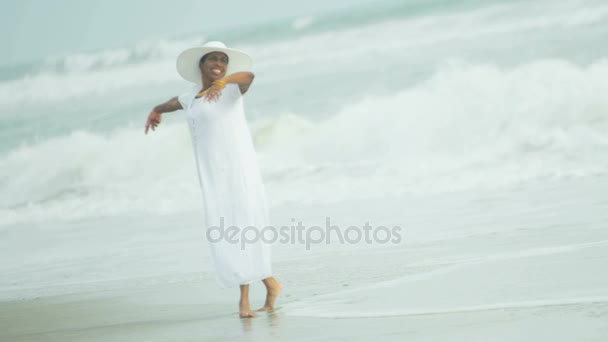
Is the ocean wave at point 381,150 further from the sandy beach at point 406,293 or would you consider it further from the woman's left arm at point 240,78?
the woman's left arm at point 240,78

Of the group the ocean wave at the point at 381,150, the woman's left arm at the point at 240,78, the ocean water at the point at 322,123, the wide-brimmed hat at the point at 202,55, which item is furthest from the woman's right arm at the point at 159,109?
the ocean wave at the point at 381,150

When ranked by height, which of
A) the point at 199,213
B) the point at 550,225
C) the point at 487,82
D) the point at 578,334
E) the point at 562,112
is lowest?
the point at 578,334

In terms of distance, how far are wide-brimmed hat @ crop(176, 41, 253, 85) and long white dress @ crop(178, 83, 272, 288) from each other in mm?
200

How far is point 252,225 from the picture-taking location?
14.8ft

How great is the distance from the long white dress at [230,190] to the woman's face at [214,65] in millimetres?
144

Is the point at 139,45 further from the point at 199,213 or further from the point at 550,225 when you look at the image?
the point at 550,225

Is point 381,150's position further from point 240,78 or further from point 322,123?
point 240,78

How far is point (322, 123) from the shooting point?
49.6 ft

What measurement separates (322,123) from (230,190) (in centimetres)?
1066

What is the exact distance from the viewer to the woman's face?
458 centimetres

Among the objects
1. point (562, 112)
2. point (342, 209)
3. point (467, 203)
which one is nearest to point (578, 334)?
point (467, 203)

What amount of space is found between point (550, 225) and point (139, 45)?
49.0 ft

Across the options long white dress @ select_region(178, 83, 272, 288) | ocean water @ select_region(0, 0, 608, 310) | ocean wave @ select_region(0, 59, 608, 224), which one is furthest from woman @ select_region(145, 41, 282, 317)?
ocean wave @ select_region(0, 59, 608, 224)

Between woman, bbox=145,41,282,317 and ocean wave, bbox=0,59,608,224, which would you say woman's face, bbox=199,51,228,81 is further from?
ocean wave, bbox=0,59,608,224
